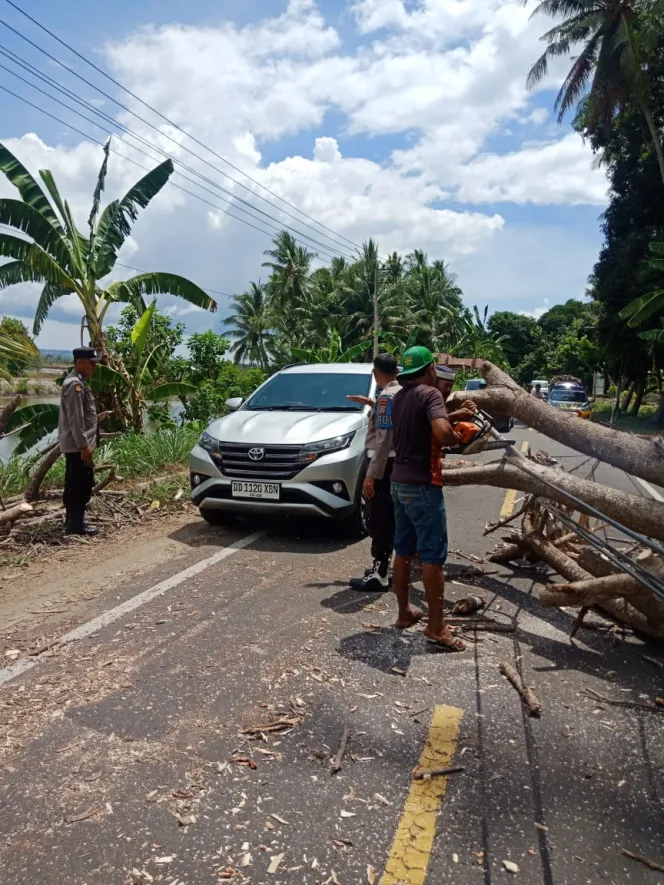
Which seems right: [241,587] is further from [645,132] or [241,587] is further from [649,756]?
[645,132]

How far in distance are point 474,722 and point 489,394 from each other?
7.81 ft

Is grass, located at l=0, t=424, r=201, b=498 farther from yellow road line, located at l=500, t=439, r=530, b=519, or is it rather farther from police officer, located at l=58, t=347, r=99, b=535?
yellow road line, located at l=500, t=439, r=530, b=519

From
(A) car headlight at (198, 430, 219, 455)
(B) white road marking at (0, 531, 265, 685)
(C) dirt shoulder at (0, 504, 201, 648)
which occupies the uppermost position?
(A) car headlight at (198, 430, 219, 455)

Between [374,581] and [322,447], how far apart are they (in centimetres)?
168

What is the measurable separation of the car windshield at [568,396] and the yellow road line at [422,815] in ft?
91.9

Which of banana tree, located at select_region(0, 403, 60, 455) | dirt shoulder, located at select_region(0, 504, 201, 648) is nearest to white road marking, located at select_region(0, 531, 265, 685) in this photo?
dirt shoulder, located at select_region(0, 504, 201, 648)

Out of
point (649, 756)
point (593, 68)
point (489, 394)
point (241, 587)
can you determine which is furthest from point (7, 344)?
point (593, 68)

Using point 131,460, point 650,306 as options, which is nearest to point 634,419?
point 650,306

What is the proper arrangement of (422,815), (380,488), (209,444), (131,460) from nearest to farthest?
(422,815), (380,488), (209,444), (131,460)

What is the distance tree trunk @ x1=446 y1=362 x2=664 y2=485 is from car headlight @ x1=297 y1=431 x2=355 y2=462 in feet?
5.86

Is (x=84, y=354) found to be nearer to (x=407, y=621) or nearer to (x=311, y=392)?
(x=311, y=392)

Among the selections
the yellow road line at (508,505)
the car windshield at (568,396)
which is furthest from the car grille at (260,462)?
the car windshield at (568,396)

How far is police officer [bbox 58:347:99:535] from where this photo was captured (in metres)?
6.86

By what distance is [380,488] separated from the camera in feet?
18.2
